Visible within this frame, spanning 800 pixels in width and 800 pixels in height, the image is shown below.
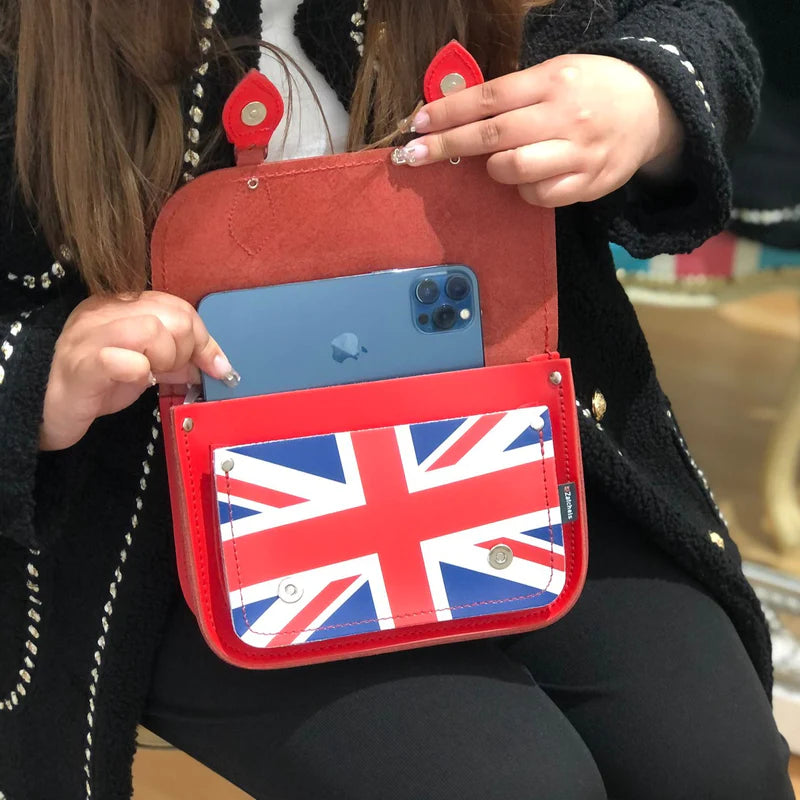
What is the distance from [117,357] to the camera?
1.34ft

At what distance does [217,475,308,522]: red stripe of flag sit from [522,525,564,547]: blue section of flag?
128 millimetres

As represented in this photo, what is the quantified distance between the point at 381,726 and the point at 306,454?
16 centimetres

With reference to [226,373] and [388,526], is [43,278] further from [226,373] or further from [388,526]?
[388,526]

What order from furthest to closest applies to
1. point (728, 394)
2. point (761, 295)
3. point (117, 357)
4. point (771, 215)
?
1. point (728, 394)
2. point (761, 295)
3. point (771, 215)
4. point (117, 357)

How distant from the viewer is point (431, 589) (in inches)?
18.3

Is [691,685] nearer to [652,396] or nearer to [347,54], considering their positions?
[652,396]

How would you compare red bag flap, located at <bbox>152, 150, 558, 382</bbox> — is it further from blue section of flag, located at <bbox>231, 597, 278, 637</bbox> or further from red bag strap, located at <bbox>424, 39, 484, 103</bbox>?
blue section of flag, located at <bbox>231, 597, 278, 637</bbox>

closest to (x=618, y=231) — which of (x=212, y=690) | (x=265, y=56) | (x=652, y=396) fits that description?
(x=652, y=396)

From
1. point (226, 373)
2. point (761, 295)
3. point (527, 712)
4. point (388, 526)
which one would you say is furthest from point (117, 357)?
point (761, 295)

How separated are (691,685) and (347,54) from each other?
42cm

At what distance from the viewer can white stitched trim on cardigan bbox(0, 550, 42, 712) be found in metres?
0.51

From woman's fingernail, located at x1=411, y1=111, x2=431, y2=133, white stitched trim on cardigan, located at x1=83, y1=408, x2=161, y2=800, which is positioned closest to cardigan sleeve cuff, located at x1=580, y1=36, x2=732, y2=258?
woman's fingernail, located at x1=411, y1=111, x2=431, y2=133

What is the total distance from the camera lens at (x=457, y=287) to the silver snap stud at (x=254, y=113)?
128mm

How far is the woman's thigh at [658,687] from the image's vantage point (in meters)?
0.51
